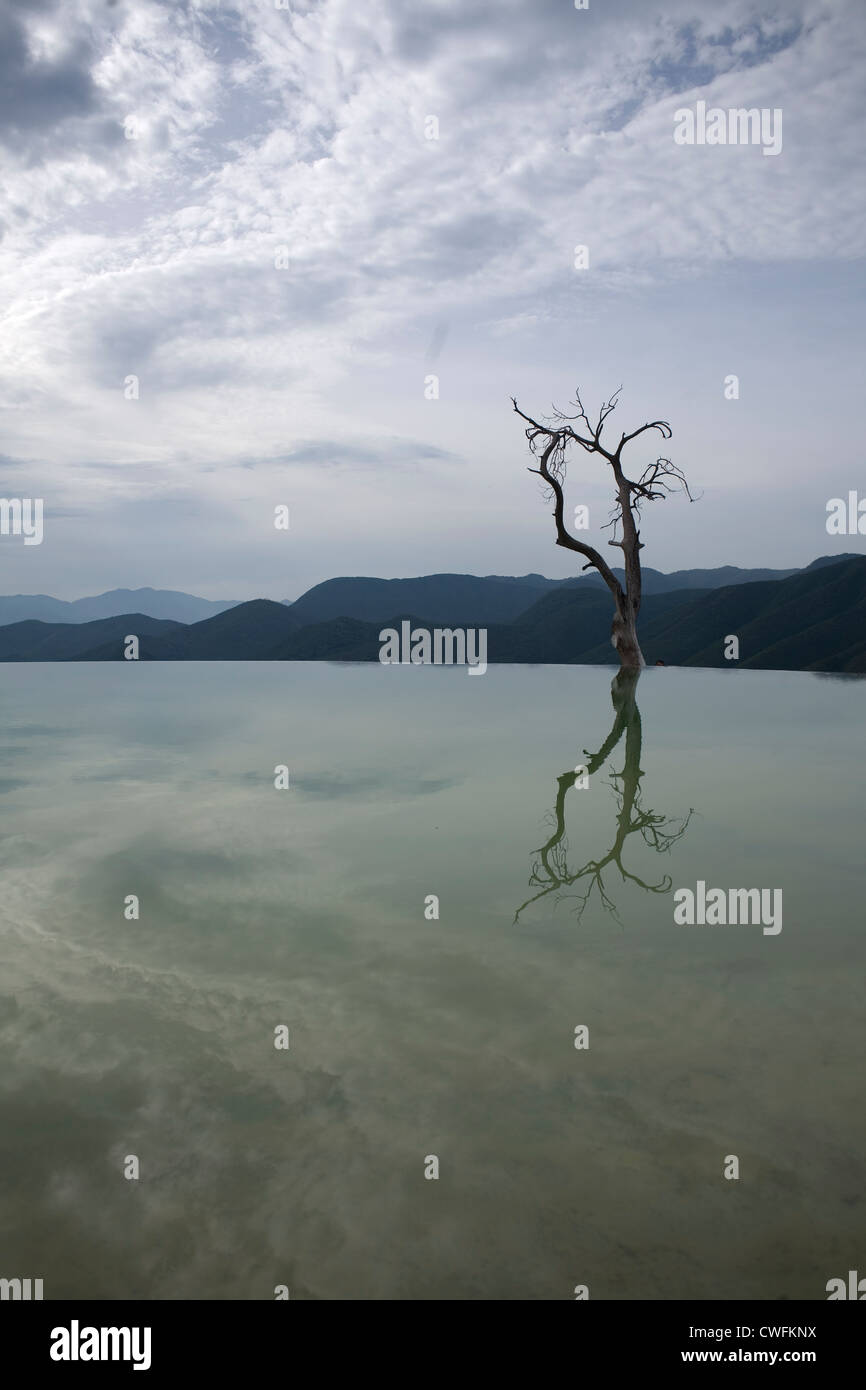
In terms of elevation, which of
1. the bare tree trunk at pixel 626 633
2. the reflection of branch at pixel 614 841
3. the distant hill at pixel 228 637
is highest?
the distant hill at pixel 228 637

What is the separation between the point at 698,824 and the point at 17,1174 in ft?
17.5

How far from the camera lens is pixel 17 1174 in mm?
2396

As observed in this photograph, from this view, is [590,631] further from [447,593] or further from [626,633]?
[447,593]

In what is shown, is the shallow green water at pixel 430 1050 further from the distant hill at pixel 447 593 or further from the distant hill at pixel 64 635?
the distant hill at pixel 447 593

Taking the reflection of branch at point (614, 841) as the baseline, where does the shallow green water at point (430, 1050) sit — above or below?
below

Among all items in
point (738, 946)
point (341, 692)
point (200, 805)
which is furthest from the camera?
point (341, 692)

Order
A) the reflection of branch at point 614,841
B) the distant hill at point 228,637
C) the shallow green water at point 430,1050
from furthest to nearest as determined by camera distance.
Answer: the distant hill at point 228,637
the reflection of branch at point 614,841
the shallow green water at point 430,1050

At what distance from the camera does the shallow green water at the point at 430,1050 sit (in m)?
2.09

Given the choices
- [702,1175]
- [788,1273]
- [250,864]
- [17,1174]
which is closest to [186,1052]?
[17,1174]

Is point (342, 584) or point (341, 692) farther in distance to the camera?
point (342, 584)

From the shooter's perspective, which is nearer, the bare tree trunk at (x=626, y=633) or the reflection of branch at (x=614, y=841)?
the reflection of branch at (x=614, y=841)

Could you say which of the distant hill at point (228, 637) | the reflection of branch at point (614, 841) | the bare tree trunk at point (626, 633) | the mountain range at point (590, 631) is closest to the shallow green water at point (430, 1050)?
the reflection of branch at point (614, 841)

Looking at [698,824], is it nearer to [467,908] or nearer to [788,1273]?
[467,908]

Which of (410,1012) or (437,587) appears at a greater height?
(437,587)
